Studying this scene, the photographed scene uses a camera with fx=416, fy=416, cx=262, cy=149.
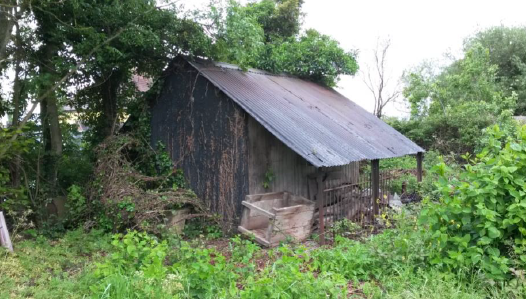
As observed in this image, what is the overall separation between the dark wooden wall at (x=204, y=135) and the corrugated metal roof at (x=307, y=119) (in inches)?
18.8

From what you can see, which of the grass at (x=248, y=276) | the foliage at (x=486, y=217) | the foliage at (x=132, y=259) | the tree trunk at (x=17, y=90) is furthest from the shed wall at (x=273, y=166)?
the tree trunk at (x=17, y=90)

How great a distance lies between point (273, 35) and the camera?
20.5m

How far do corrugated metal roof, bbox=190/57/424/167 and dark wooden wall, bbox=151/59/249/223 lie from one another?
1.57 ft

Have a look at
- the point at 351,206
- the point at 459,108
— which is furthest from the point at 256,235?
the point at 459,108

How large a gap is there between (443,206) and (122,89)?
9.66 meters

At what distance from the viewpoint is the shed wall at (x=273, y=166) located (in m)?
9.52

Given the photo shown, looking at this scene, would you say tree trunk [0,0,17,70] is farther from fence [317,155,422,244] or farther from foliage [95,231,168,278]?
fence [317,155,422,244]

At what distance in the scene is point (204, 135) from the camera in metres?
10.2

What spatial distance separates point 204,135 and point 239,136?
111 centimetres

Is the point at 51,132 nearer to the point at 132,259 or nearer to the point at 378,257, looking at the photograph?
the point at 132,259

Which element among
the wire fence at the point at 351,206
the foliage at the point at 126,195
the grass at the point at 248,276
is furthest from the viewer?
the wire fence at the point at 351,206

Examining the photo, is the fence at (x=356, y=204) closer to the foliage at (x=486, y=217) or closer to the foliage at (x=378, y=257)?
the foliage at (x=378, y=257)

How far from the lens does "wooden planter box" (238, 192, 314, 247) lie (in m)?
8.33

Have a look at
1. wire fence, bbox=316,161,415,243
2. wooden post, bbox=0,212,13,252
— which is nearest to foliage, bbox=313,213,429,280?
wire fence, bbox=316,161,415,243
